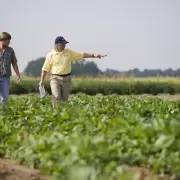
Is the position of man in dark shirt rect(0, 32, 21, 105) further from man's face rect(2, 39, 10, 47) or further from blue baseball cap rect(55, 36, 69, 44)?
blue baseball cap rect(55, 36, 69, 44)

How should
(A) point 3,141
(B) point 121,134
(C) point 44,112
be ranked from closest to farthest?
(B) point 121,134 → (A) point 3,141 → (C) point 44,112

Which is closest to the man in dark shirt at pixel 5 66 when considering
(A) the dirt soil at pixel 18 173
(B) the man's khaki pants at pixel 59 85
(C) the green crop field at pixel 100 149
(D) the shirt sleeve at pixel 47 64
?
(D) the shirt sleeve at pixel 47 64

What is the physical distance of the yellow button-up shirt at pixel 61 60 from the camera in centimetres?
1034

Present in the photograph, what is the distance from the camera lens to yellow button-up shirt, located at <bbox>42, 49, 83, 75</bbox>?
10.3 metres

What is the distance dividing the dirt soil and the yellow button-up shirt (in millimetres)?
4982

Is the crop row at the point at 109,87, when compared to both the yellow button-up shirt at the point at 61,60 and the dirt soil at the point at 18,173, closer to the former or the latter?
the yellow button-up shirt at the point at 61,60

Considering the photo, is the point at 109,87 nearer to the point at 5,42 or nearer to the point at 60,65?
the point at 60,65

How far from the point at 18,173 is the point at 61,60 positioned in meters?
5.33

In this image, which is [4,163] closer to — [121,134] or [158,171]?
[121,134]

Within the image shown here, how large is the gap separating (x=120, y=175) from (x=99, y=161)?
1.39 ft

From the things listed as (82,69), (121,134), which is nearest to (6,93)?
(121,134)

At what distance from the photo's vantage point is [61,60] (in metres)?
10.3

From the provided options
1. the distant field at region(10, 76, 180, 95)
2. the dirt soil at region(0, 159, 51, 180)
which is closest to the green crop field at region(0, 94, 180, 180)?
the dirt soil at region(0, 159, 51, 180)

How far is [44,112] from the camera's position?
288 inches
